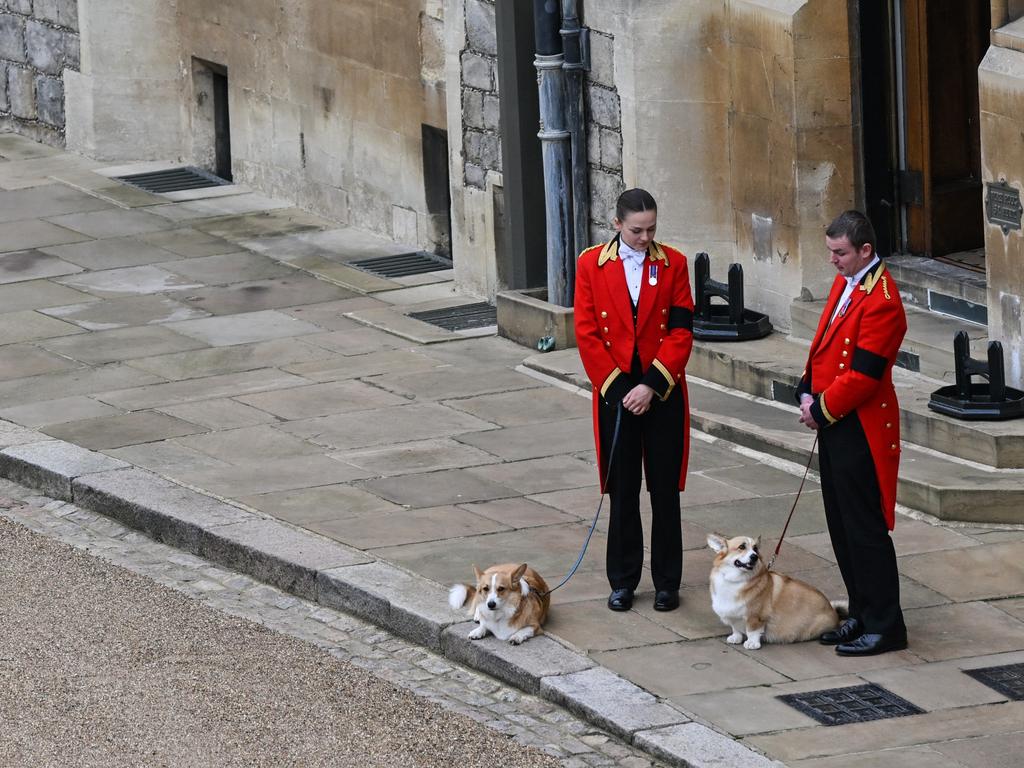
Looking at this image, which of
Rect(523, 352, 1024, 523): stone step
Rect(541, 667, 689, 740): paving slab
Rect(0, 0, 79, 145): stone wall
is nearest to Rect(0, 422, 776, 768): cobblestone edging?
Rect(541, 667, 689, 740): paving slab

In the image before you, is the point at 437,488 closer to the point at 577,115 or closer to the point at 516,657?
the point at 516,657

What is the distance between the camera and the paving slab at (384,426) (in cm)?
1140

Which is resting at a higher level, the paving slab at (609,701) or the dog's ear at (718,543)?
the dog's ear at (718,543)

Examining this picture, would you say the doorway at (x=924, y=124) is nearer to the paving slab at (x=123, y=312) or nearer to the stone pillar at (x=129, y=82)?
the paving slab at (x=123, y=312)

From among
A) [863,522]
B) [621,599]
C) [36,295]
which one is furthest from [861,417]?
[36,295]

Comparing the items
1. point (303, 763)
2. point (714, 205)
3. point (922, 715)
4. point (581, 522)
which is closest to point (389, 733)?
point (303, 763)

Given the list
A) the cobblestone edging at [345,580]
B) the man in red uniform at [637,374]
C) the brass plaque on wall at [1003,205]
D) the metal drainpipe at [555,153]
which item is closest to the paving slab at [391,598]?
the cobblestone edging at [345,580]

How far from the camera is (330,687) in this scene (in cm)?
807

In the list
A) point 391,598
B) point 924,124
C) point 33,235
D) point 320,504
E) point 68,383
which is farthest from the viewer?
point 33,235

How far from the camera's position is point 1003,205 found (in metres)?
10.6

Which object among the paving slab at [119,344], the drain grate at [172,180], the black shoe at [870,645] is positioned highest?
the drain grate at [172,180]

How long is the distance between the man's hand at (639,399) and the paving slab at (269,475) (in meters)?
2.60

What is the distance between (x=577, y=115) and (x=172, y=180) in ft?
20.3

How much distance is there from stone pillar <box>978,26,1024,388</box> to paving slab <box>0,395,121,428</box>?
16.3 ft
